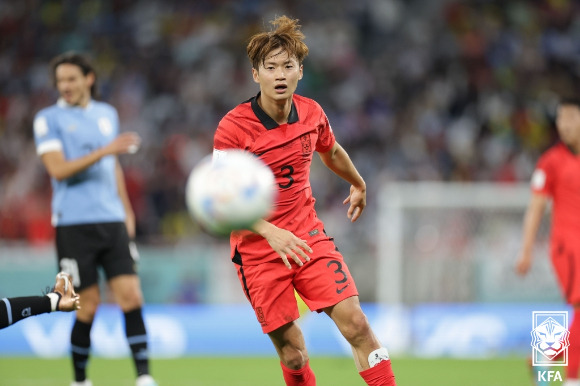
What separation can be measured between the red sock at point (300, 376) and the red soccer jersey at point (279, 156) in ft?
2.11

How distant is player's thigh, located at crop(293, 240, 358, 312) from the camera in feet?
15.8

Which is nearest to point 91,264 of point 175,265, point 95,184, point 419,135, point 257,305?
point 95,184

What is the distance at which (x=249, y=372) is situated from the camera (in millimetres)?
9078

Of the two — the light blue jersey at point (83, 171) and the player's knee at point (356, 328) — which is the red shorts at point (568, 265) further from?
the light blue jersey at point (83, 171)

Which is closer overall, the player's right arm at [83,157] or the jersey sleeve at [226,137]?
the jersey sleeve at [226,137]

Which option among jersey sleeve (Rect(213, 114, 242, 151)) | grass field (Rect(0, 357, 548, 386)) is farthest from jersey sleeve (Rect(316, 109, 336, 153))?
grass field (Rect(0, 357, 548, 386))

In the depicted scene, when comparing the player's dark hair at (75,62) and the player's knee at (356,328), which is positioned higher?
the player's dark hair at (75,62)

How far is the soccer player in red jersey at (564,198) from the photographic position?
6.32m

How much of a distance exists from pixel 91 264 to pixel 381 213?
692 cm

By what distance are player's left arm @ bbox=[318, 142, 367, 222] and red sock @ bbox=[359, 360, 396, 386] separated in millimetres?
1010

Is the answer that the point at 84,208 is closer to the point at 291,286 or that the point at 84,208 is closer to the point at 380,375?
the point at 291,286

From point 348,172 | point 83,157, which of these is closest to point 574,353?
point 348,172

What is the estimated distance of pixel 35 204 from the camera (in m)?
12.8

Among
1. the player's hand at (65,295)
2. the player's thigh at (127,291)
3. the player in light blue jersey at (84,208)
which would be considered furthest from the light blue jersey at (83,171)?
the player's hand at (65,295)
